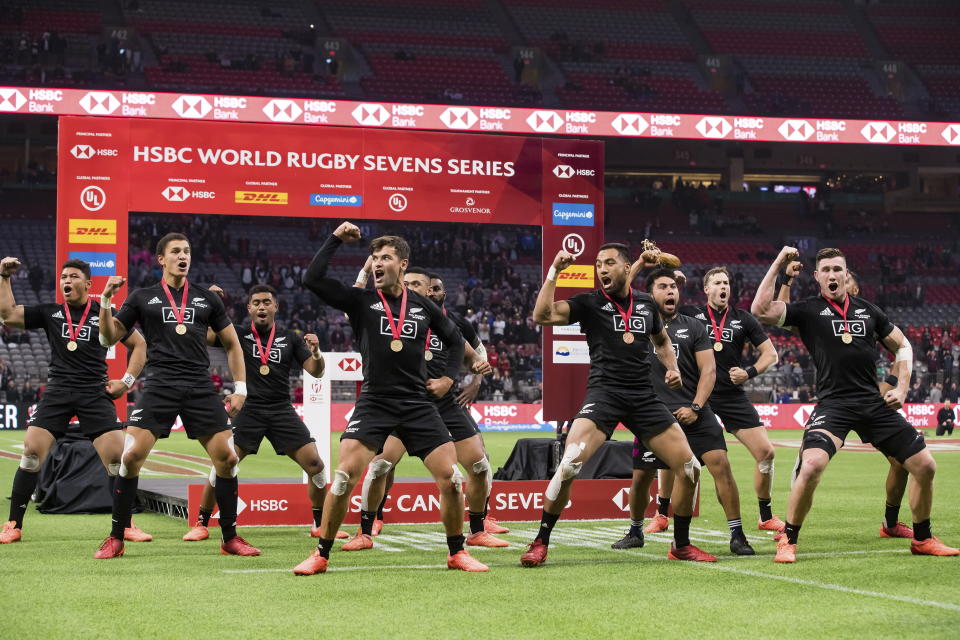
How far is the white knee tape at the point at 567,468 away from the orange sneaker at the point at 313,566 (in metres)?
1.72

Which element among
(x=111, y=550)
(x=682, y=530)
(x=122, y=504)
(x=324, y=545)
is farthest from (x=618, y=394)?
(x=111, y=550)

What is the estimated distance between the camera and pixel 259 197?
46.5 feet

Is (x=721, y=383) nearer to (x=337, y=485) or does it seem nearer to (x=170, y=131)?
(x=337, y=485)

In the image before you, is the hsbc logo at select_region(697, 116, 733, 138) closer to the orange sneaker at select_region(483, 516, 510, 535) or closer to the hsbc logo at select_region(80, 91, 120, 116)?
the hsbc logo at select_region(80, 91, 120, 116)

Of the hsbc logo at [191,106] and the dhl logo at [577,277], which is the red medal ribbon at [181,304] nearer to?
the dhl logo at [577,277]

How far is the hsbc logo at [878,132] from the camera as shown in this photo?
42.1m

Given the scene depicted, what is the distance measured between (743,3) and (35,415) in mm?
47708

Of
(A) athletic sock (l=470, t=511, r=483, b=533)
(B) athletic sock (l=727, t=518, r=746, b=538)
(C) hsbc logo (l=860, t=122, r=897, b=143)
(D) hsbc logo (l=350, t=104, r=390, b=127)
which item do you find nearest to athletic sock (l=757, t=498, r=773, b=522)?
(B) athletic sock (l=727, t=518, r=746, b=538)

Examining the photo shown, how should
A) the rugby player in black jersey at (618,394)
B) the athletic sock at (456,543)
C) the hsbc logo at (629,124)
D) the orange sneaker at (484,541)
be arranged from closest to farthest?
the athletic sock at (456,543)
the rugby player in black jersey at (618,394)
the orange sneaker at (484,541)
the hsbc logo at (629,124)

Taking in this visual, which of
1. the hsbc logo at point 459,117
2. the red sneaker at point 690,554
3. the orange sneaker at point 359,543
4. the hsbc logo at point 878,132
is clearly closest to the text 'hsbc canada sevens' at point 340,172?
the orange sneaker at point 359,543

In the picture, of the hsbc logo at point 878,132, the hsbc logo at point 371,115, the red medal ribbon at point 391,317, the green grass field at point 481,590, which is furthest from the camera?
the hsbc logo at point 878,132

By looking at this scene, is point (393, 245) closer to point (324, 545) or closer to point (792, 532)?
point (324, 545)

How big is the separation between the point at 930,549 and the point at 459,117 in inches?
1226

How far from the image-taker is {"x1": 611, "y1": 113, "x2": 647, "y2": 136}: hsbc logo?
40688mm
